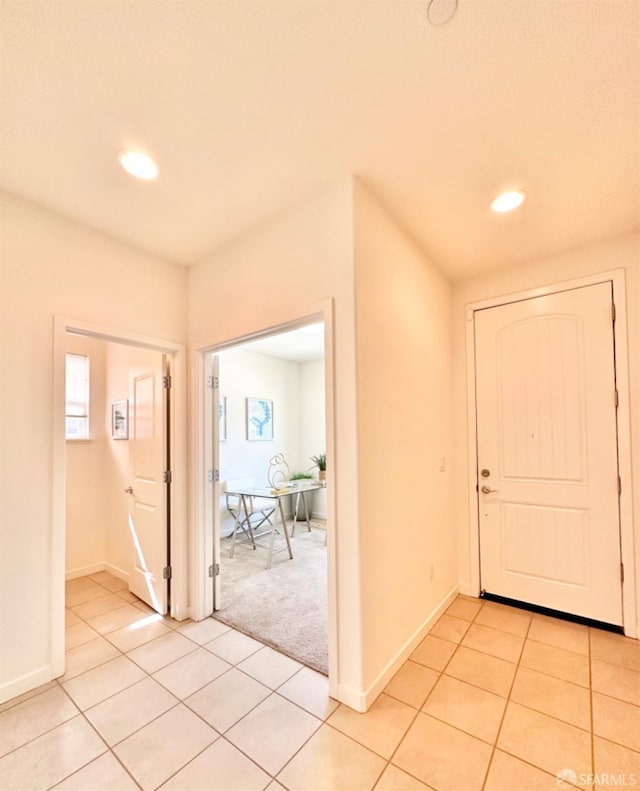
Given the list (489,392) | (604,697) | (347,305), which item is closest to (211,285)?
(347,305)

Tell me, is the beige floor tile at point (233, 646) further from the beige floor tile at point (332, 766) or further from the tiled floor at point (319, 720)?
the beige floor tile at point (332, 766)

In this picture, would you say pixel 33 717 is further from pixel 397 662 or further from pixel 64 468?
pixel 397 662

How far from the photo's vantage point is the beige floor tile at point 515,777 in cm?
135

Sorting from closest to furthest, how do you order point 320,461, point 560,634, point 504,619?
point 560,634, point 504,619, point 320,461

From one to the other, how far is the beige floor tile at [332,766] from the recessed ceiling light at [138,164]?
2793 millimetres

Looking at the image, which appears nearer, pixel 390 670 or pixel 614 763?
pixel 614 763

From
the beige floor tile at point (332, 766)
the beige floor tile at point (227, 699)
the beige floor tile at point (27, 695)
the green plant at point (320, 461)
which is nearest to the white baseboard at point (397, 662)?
the beige floor tile at point (332, 766)

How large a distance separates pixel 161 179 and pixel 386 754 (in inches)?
116

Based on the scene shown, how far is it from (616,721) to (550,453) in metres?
1.52

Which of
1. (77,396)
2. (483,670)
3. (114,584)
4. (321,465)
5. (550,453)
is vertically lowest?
(114,584)

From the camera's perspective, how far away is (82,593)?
10.2 feet

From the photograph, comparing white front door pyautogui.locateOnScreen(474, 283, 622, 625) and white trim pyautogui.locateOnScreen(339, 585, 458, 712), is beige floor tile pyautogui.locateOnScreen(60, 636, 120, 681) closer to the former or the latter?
white trim pyautogui.locateOnScreen(339, 585, 458, 712)

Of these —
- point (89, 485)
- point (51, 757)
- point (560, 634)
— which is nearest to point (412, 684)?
point (560, 634)

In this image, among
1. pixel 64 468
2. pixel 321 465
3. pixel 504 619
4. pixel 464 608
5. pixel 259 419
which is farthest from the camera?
pixel 259 419
